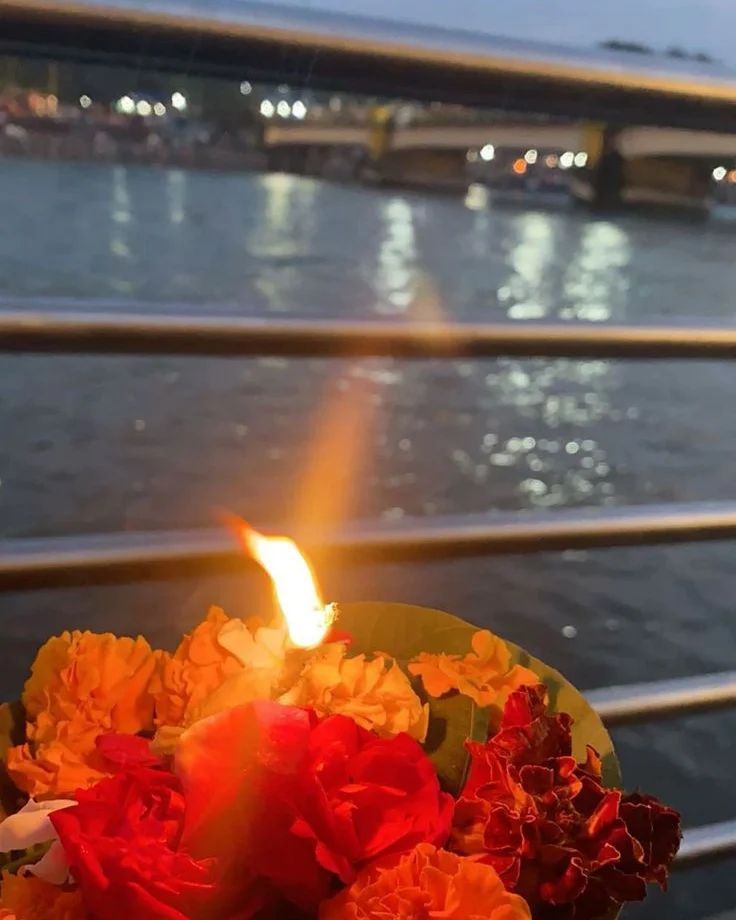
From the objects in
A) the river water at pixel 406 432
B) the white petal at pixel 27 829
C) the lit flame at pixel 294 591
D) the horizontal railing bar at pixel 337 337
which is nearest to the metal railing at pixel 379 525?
the horizontal railing bar at pixel 337 337

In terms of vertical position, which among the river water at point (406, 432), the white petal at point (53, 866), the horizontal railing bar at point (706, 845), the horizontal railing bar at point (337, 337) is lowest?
the river water at point (406, 432)

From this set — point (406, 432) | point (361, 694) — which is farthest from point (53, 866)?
point (406, 432)

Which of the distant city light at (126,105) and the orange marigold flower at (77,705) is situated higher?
the distant city light at (126,105)

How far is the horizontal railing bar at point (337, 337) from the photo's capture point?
524 mm

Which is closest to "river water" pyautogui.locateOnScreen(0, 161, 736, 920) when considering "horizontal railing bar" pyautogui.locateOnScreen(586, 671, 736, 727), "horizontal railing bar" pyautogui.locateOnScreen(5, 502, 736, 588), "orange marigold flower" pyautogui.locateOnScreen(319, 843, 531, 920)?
"horizontal railing bar" pyautogui.locateOnScreen(586, 671, 736, 727)

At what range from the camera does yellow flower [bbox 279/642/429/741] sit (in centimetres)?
39

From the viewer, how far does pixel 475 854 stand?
0.37m

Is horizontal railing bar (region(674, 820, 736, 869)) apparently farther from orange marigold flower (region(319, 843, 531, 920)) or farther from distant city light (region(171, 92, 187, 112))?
distant city light (region(171, 92, 187, 112))

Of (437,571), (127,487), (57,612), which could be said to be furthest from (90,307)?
(127,487)

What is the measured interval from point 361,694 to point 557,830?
9 cm

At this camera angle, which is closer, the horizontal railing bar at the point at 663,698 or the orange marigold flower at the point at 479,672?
the orange marigold flower at the point at 479,672

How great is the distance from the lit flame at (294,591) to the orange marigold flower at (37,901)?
0.12m

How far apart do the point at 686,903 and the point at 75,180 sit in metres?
13.1

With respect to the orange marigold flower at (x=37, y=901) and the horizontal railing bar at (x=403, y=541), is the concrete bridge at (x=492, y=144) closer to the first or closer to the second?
the horizontal railing bar at (x=403, y=541)
